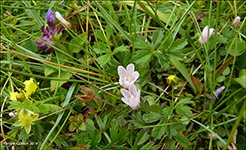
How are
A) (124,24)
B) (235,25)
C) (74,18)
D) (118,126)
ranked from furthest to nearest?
(74,18) < (124,24) < (235,25) < (118,126)

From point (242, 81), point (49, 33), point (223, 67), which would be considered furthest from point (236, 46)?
point (49, 33)

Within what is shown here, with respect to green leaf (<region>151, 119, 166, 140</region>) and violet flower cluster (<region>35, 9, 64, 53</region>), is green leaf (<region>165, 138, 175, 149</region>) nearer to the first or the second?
green leaf (<region>151, 119, 166, 140</region>)

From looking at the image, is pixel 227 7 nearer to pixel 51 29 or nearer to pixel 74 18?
pixel 74 18

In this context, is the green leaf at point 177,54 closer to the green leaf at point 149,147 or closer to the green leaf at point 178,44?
the green leaf at point 178,44

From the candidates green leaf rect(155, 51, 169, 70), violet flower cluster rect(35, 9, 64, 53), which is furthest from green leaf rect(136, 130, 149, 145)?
violet flower cluster rect(35, 9, 64, 53)

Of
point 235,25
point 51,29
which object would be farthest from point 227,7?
point 51,29

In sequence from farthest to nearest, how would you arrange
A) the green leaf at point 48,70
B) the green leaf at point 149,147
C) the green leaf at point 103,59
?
the green leaf at point 48,70
the green leaf at point 103,59
the green leaf at point 149,147

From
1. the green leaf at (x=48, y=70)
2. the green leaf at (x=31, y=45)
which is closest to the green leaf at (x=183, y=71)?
the green leaf at (x=48, y=70)
